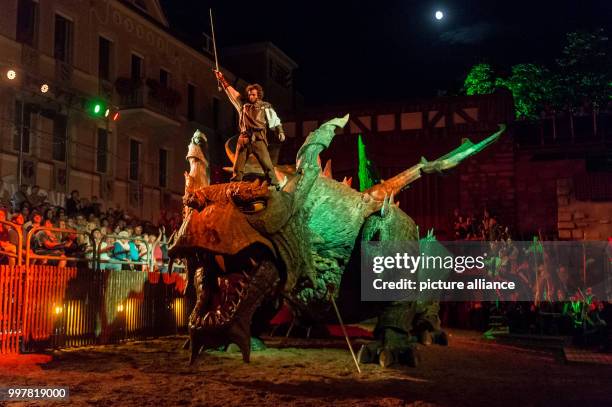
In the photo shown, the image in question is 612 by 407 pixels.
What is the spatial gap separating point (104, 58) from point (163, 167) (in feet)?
17.4

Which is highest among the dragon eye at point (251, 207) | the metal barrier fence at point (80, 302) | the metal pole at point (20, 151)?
the metal pole at point (20, 151)

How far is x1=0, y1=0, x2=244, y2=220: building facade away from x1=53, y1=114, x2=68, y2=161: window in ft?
0.11

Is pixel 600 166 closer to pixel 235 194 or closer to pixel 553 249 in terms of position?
pixel 553 249

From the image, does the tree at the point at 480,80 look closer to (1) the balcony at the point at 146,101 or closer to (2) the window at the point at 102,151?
(1) the balcony at the point at 146,101

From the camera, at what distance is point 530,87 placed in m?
26.9

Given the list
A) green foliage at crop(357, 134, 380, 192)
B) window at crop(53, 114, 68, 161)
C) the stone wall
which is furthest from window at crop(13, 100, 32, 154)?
the stone wall

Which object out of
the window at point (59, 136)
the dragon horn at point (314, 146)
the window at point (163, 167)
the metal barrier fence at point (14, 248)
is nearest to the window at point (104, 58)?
the window at point (59, 136)

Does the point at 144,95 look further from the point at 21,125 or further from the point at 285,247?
the point at 285,247

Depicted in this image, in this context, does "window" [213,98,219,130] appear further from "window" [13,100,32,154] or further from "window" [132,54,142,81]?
"window" [13,100,32,154]

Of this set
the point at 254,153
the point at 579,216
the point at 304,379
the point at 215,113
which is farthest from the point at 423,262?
the point at 215,113

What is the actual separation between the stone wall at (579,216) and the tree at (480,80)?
8883 millimetres

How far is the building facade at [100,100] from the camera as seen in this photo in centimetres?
1825

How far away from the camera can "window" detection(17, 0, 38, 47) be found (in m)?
18.4

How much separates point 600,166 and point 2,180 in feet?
62.0
